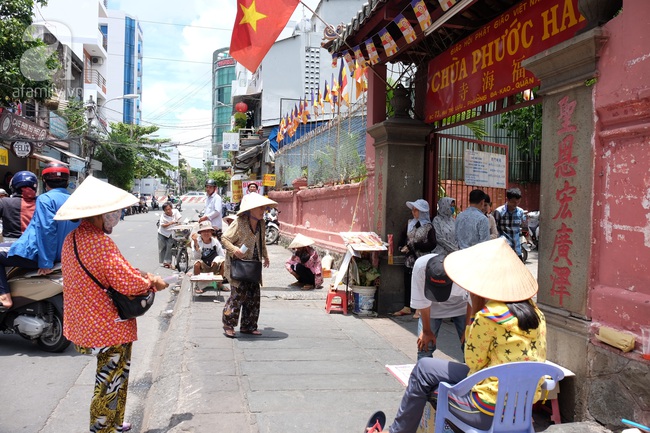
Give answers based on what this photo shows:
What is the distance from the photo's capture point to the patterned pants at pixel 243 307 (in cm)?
604

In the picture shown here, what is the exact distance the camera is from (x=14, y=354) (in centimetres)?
554

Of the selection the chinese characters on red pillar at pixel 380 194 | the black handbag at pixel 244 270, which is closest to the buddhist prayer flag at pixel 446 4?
the chinese characters on red pillar at pixel 380 194

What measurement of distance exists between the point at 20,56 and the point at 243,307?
440 inches

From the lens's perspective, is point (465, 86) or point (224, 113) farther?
point (224, 113)

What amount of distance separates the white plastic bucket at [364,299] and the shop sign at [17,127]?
17.0 m

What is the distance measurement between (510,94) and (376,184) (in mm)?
2880

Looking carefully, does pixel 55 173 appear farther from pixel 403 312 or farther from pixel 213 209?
pixel 213 209

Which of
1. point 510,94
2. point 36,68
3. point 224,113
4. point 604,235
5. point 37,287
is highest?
point 224,113

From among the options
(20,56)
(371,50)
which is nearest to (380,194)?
(371,50)

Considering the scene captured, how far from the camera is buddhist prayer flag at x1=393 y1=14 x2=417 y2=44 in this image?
20.3ft

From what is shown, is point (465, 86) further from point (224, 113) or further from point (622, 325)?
point (224, 113)

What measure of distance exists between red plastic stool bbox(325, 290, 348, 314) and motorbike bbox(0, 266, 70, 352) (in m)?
3.52

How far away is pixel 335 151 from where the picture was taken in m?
12.4

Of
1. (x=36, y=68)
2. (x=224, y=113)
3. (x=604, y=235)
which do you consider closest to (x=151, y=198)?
(x=36, y=68)
